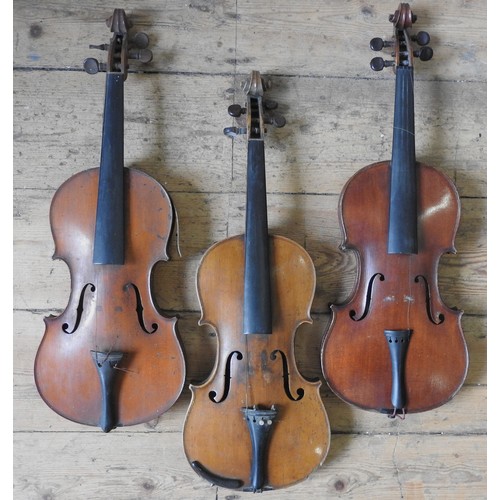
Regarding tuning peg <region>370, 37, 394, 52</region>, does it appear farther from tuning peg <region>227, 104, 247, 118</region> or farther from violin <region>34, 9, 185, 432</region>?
violin <region>34, 9, 185, 432</region>

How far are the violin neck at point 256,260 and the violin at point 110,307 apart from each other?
0.22m

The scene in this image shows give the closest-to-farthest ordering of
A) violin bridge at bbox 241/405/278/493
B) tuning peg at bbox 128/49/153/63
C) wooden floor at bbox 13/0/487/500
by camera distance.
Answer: violin bridge at bbox 241/405/278/493, tuning peg at bbox 128/49/153/63, wooden floor at bbox 13/0/487/500

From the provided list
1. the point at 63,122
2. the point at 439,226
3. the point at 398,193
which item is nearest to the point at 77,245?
the point at 63,122

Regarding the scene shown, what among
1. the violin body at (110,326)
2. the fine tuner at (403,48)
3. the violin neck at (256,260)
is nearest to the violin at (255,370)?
the violin neck at (256,260)

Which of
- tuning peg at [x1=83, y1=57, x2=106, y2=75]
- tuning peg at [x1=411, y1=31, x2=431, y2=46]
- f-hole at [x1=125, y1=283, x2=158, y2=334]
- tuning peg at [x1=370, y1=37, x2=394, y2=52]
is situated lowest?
f-hole at [x1=125, y1=283, x2=158, y2=334]

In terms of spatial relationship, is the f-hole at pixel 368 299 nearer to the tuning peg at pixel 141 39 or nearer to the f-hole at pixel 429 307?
the f-hole at pixel 429 307

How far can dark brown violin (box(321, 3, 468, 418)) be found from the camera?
1.47m

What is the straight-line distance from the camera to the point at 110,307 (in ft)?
4.67

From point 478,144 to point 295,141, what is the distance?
2.00ft

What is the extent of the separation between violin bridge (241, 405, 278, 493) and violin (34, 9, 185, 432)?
0.23 metres

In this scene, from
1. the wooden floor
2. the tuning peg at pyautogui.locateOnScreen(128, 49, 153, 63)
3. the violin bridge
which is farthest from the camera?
the wooden floor

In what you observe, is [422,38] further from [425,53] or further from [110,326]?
[110,326]

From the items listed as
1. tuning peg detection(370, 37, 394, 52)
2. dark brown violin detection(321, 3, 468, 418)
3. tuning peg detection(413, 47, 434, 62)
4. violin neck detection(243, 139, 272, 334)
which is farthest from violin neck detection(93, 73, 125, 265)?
tuning peg detection(413, 47, 434, 62)

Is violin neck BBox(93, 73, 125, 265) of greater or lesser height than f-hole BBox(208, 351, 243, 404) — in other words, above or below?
above
